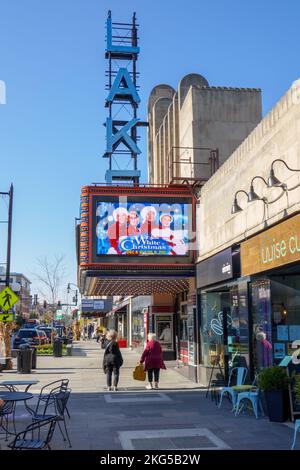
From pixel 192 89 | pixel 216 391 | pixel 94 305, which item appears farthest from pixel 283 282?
pixel 94 305

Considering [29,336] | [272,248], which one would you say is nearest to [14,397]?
[272,248]

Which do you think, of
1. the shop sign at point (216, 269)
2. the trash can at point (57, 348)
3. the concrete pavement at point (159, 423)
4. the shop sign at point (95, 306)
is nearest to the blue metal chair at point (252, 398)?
the concrete pavement at point (159, 423)

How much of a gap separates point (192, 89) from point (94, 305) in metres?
41.5

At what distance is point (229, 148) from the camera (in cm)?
2131

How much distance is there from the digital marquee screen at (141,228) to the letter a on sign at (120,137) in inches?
596

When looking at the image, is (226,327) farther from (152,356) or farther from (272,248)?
(272,248)

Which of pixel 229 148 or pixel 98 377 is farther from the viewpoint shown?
pixel 229 148

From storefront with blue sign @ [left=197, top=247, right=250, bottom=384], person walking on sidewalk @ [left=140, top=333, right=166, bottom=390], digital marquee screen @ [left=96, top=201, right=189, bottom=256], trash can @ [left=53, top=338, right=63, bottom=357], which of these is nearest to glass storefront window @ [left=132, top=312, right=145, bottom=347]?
trash can @ [left=53, top=338, right=63, bottom=357]

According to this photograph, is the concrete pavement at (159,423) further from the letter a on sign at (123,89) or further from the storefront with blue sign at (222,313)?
the letter a on sign at (123,89)

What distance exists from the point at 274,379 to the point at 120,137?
23901 mm

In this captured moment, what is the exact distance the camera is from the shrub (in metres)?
9.84

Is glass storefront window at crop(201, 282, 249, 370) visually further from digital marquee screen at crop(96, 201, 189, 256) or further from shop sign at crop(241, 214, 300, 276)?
digital marquee screen at crop(96, 201, 189, 256)

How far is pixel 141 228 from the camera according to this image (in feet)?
54.6
